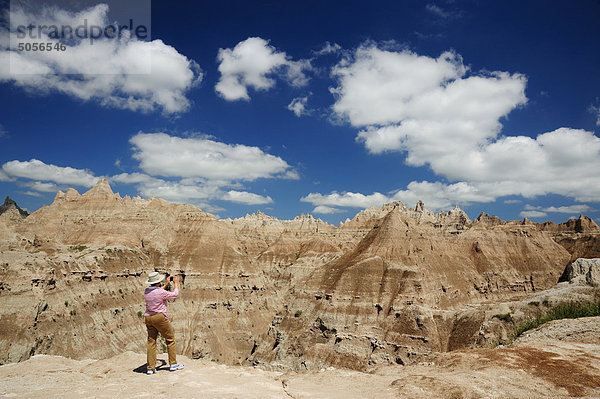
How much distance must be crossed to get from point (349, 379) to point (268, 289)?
79.4 metres

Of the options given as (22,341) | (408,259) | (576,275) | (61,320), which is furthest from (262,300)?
(576,275)

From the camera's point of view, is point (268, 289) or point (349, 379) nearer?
point (349, 379)

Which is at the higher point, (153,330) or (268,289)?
(153,330)

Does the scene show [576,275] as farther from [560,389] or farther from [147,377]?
[147,377]

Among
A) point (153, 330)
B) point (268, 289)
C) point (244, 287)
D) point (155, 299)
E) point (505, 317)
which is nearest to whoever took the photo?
point (155, 299)

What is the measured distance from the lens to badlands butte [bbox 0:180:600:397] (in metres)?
42.3

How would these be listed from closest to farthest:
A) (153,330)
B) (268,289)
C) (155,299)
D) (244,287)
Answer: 1. (155,299)
2. (153,330)
3. (244,287)
4. (268,289)

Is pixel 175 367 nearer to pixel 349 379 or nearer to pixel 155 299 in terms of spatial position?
pixel 155 299

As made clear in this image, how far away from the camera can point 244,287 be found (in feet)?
263

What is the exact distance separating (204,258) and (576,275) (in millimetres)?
66660

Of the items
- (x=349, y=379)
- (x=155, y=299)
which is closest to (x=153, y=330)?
(x=155, y=299)

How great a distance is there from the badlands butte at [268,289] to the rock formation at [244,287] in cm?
24

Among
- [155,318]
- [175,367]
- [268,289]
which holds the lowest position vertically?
[268,289]

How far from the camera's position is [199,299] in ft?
239
